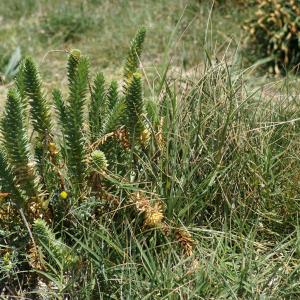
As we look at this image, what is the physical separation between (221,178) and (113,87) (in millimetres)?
604

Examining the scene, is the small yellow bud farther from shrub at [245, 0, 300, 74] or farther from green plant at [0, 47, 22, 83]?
shrub at [245, 0, 300, 74]

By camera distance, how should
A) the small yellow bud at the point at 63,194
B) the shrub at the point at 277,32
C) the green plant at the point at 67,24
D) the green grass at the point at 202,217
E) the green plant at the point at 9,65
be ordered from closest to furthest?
the green grass at the point at 202,217, the small yellow bud at the point at 63,194, the green plant at the point at 9,65, the shrub at the point at 277,32, the green plant at the point at 67,24

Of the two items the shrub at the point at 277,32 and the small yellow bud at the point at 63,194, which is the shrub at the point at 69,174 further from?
the shrub at the point at 277,32

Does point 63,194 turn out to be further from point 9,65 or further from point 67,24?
point 67,24

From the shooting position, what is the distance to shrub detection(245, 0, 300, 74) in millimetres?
5961

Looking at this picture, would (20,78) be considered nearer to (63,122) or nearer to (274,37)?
(63,122)

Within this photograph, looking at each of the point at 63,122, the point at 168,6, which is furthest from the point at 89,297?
the point at 168,6

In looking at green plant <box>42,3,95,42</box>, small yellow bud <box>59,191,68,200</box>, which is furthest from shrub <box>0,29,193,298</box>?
green plant <box>42,3,95,42</box>

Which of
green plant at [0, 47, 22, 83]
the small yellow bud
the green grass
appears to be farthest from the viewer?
green plant at [0, 47, 22, 83]

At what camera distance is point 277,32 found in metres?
6.03

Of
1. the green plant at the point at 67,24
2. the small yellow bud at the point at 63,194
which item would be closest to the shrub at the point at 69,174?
the small yellow bud at the point at 63,194

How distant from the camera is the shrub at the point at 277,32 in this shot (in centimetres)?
596

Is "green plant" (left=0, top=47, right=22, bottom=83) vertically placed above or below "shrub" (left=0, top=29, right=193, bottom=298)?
below

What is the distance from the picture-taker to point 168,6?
7.11m
